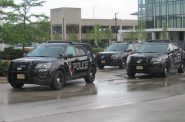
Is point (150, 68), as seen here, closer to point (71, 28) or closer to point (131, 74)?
point (131, 74)

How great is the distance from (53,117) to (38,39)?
22652mm

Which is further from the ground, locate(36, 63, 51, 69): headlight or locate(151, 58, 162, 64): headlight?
locate(36, 63, 51, 69): headlight

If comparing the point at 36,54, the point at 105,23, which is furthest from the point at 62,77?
the point at 105,23

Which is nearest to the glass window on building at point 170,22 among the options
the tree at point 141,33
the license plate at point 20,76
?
the tree at point 141,33

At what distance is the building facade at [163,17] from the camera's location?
81.5m

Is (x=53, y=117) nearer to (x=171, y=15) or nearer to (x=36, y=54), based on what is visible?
(x=36, y=54)

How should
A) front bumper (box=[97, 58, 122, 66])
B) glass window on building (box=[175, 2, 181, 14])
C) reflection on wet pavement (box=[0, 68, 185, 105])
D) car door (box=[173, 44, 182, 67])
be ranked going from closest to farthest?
1. reflection on wet pavement (box=[0, 68, 185, 105])
2. car door (box=[173, 44, 182, 67])
3. front bumper (box=[97, 58, 122, 66])
4. glass window on building (box=[175, 2, 181, 14])

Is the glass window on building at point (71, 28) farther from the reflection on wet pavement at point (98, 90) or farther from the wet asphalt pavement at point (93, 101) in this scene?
the wet asphalt pavement at point (93, 101)

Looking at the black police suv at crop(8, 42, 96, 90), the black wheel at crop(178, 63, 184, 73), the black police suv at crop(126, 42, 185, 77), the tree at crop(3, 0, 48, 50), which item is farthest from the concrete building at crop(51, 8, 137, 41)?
the black police suv at crop(8, 42, 96, 90)

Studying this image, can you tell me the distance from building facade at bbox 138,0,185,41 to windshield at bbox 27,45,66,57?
62186mm

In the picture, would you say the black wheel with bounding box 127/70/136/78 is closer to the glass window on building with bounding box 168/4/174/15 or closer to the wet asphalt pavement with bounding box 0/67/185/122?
the wet asphalt pavement with bounding box 0/67/185/122

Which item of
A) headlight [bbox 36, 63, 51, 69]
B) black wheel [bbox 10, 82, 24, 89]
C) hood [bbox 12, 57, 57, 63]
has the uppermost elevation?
hood [bbox 12, 57, 57, 63]

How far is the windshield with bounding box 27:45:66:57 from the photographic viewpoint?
1745 cm

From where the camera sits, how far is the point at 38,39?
33375 millimetres
